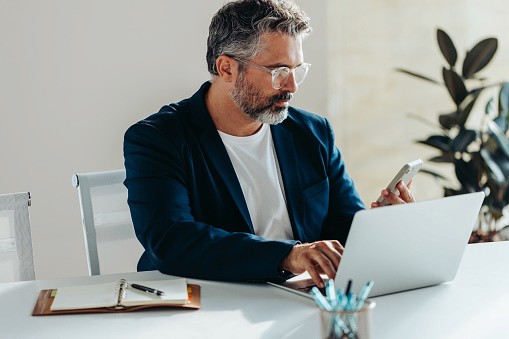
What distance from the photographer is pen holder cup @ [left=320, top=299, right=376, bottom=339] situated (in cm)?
135

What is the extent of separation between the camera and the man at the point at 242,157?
2232 millimetres

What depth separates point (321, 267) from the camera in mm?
1893

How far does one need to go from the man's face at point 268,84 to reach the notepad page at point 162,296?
624 mm

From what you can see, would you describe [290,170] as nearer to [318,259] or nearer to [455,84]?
[318,259]

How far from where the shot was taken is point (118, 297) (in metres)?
1.88

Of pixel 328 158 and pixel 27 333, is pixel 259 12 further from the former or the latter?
pixel 27 333

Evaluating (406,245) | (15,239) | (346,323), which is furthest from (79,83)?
(346,323)

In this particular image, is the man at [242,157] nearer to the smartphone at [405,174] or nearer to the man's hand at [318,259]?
Answer: the smartphone at [405,174]

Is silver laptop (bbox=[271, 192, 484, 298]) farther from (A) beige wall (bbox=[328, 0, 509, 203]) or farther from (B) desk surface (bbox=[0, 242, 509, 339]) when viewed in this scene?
(A) beige wall (bbox=[328, 0, 509, 203])

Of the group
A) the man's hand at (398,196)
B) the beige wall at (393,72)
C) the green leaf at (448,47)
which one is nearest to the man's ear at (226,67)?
the man's hand at (398,196)

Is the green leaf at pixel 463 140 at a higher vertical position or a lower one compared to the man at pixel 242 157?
lower

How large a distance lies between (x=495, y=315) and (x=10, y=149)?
8.30ft

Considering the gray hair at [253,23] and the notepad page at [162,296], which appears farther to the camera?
→ the gray hair at [253,23]

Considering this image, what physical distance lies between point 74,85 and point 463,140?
1755mm
